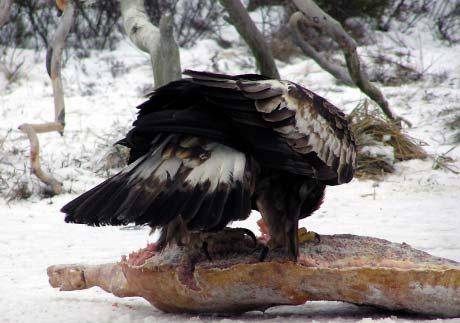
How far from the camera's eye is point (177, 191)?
2.62m

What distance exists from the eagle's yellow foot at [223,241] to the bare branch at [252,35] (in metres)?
4.06

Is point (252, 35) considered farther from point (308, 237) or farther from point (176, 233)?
point (176, 233)

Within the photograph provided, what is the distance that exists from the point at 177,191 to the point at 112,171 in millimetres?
4359

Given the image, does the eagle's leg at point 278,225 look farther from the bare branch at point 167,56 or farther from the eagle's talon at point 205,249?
the bare branch at point 167,56

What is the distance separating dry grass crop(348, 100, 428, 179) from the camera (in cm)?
685

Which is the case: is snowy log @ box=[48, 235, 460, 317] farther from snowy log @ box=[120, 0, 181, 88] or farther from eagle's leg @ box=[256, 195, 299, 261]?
snowy log @ box=[120, 0, 181, 88]

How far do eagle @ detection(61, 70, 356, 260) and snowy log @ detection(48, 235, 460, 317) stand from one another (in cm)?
11

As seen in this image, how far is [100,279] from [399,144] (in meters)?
4.52

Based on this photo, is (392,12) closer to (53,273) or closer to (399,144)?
(399,144)

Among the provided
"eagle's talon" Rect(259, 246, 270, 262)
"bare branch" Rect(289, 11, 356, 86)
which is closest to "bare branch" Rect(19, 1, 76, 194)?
"bare branch" Rect(289, 11, 356, 86)

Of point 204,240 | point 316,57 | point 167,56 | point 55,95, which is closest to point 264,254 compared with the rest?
point 204,240

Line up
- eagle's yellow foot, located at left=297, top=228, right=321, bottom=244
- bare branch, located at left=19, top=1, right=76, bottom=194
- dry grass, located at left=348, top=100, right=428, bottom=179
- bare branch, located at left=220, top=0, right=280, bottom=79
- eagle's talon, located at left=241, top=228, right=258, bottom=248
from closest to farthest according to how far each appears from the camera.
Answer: eagle's talon, located at left=241, top=228, right=258, bottom=248 < eagle's yellow foot, located at left=297, top=228, right=321, bottom=244 < bare branch, located at left=19, top=1, right=76, bottom=194 < dry grass, located at left=348, top=100, right=428, bottom=179 < bare branch, located at left=220, top=0, right=280, bottom=79

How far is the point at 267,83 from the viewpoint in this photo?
9.67 feet

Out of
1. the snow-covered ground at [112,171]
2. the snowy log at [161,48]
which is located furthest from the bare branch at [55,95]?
the snowy log at [161,48]
